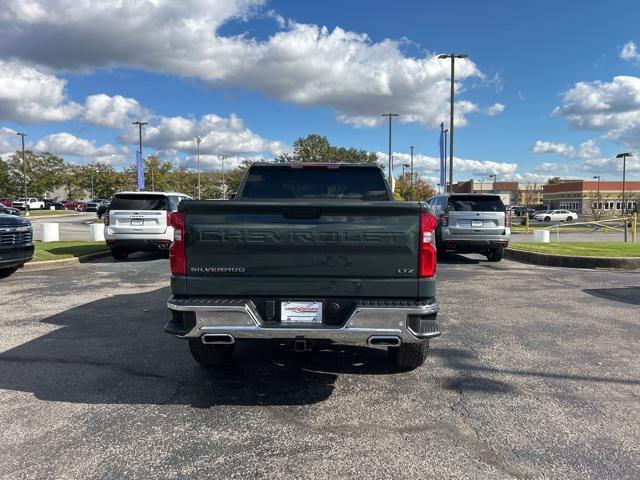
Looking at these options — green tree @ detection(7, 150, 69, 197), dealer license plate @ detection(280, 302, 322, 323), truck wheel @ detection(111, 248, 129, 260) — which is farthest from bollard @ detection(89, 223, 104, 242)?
green tree @ detection(7, 150, 69, 197)

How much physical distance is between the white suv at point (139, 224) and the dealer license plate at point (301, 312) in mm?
9533

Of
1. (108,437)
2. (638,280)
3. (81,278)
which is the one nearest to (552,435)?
(108,437)

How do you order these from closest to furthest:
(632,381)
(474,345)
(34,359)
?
(632,381), (34,359), (474,345)

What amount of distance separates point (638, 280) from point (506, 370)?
7399 millimetres

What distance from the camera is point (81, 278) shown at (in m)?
10.4

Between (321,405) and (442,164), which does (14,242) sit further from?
(442,164)

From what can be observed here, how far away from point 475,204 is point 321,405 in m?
10.2

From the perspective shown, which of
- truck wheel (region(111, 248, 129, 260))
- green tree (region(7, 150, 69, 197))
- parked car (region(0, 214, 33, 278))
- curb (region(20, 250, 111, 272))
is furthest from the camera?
green tree (region(7, 150, 69, 197))

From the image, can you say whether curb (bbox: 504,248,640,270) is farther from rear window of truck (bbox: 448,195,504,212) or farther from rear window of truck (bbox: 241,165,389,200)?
rear window of truck (bbox: 241,165,389,200)

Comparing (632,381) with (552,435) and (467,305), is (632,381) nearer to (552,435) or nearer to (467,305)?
(552,435)

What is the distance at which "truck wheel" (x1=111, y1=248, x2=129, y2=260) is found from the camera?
13363mm

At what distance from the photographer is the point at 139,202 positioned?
13.0 meters

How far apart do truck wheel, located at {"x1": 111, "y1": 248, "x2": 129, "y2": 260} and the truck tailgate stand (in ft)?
34.2

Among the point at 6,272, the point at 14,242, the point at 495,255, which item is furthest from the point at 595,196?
the point at 14,242
